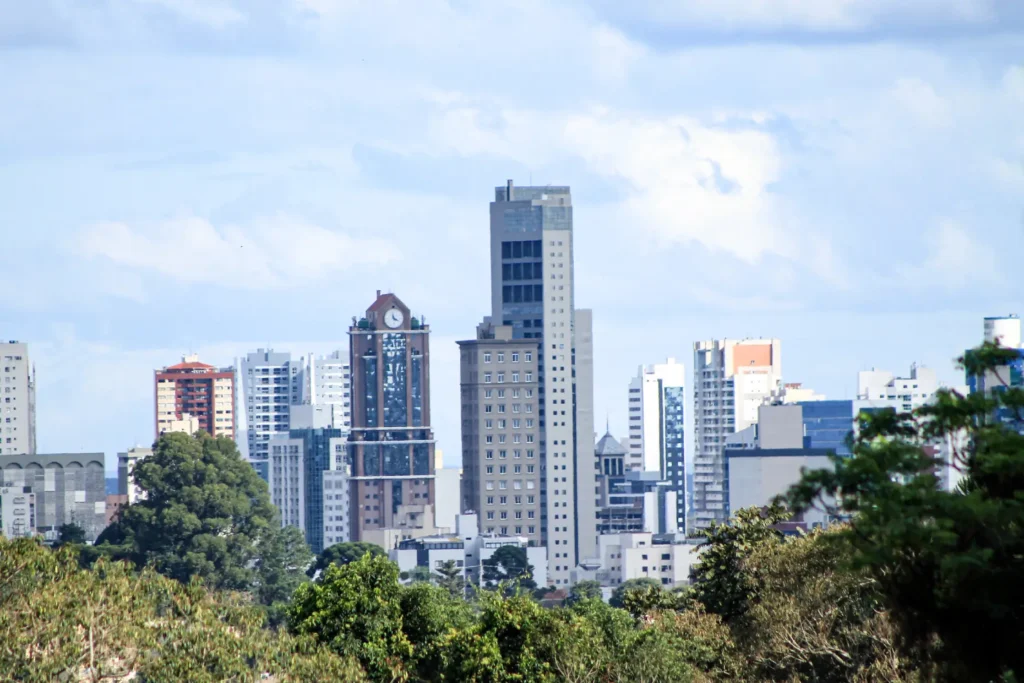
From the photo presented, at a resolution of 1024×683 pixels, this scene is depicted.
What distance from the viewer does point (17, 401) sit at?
15638 centimetres

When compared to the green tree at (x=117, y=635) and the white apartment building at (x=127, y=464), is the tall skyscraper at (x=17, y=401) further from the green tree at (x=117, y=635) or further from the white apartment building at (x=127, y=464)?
the green tree at (x=117, y=635)

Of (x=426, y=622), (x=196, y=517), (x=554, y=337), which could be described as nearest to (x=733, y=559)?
(x=426, y=622)

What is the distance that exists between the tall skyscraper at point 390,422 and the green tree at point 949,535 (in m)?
141

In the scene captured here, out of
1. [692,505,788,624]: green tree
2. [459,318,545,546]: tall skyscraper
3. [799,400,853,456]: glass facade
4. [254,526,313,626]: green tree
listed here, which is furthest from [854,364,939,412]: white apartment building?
[692,505,788,624]: green tree

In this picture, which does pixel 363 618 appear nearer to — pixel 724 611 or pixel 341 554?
pixel 724 611

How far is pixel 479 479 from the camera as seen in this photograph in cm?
15000

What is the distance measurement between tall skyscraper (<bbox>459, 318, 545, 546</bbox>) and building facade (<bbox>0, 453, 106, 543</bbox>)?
37.0 m

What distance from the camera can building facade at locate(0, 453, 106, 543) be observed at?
418ft

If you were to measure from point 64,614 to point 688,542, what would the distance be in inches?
4922

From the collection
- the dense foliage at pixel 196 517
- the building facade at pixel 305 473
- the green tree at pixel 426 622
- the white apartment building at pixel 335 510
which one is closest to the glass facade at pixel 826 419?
the building facade at pixel 305 473

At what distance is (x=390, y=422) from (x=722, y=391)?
5096 cm

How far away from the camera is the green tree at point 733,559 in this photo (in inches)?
1337

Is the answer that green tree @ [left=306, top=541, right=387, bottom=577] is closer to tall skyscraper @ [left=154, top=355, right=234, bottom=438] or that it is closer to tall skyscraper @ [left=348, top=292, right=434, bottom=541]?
tall skyscraper @ [left=348, top=292, right=434, bottom=541]

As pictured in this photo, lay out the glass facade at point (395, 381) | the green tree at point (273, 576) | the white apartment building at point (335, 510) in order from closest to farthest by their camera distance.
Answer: the green tree at point (273, 576), the glass facade at point (395, 381), the white apartment building at point (335, 510)
